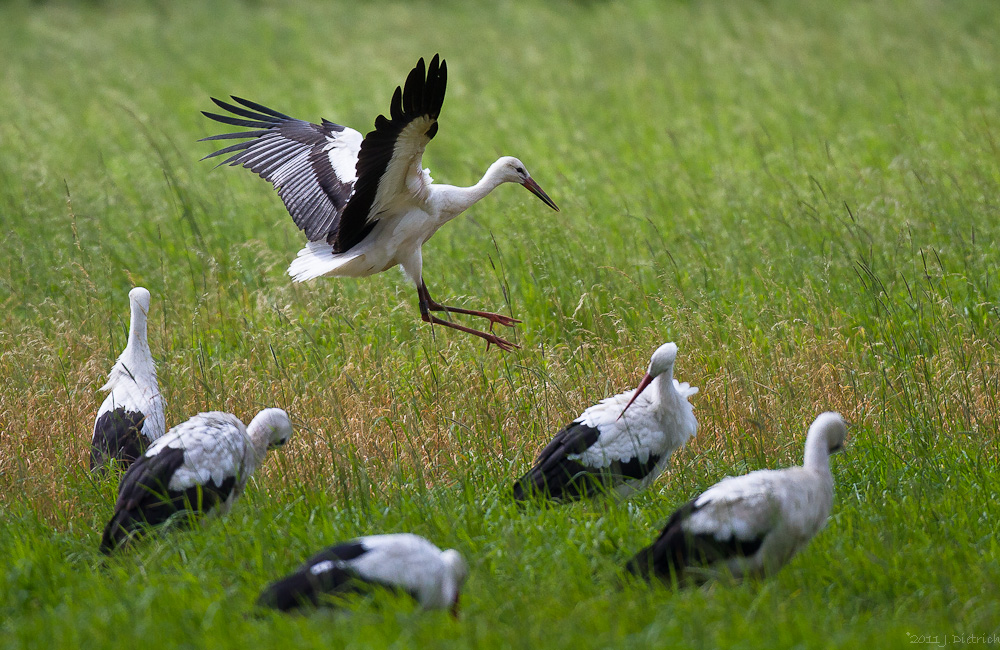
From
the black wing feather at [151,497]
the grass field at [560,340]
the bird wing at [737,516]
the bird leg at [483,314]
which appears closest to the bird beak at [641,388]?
the grass field at [560,340]

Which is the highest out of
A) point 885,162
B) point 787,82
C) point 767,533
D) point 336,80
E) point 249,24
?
point 249,24

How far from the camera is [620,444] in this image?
4.68 metres

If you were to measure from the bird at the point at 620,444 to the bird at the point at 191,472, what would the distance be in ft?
3.93

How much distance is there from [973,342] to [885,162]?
184 inches

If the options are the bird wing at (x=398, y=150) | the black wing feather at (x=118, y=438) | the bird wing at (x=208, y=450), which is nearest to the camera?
the bird wing at (x=208, y=450)

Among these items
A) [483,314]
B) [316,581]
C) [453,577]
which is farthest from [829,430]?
[483,314]

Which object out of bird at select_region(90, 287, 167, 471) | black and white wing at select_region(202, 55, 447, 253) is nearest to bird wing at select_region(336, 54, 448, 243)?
black and white wing at select_region(202, 55, 447, 253)

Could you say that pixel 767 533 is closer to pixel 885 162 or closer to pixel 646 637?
pixel 646 637

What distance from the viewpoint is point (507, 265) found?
25.7 ft

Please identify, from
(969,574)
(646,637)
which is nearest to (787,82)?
(969,574)

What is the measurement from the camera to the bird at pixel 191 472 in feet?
13.7

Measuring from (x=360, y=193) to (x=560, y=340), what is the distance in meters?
1.89

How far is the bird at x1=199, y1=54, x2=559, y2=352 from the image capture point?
532 cm

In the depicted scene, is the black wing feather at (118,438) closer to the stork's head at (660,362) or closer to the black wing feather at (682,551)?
the stork's head at (660,362)
